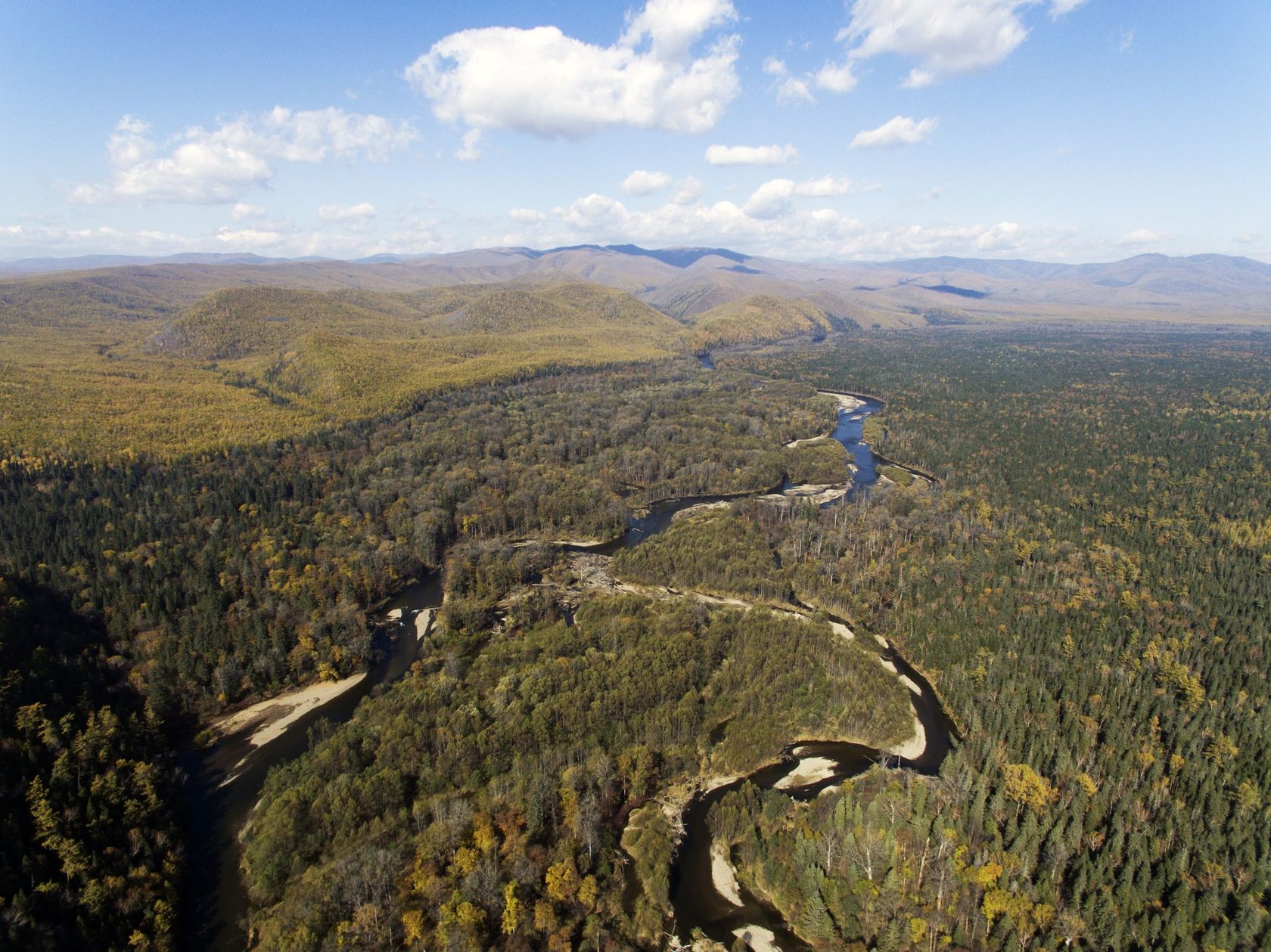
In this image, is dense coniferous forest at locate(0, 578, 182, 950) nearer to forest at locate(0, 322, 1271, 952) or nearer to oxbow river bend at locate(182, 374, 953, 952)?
forest at locate(0, 322, 1271, 952)

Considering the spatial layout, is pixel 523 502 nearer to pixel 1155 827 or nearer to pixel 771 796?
pixel 771 796

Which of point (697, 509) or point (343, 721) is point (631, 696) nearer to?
point (343, 721)

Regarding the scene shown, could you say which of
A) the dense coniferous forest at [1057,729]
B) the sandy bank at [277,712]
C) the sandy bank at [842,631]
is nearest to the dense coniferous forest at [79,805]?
the sandy bank at [277,712]

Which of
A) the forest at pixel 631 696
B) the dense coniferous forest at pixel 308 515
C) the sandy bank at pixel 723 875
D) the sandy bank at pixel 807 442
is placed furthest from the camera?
the sandy bank at pixel 807 442

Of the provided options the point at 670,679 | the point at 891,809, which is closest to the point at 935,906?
the point at 891,809

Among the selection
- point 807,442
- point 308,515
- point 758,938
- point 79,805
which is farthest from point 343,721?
point 807,442

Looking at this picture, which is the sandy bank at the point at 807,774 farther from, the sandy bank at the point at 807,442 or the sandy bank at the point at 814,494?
the sandy bank at the point at 807,442

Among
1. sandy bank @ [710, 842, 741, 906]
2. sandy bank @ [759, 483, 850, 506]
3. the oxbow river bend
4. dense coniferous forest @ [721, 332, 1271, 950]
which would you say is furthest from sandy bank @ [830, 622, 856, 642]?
sandy bank @ [759, 483, 850, 506]
